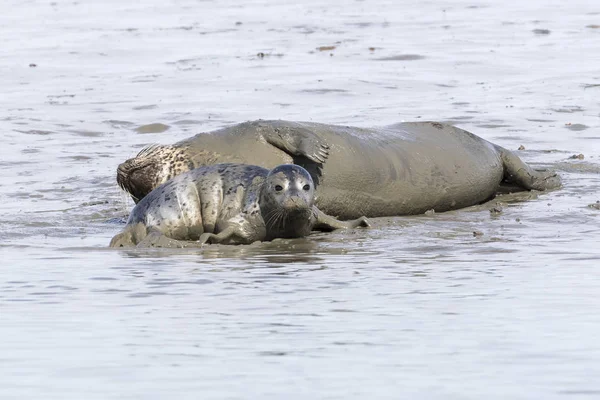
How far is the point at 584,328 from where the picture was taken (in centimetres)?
630

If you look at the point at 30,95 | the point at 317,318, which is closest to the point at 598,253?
the point at 317,318

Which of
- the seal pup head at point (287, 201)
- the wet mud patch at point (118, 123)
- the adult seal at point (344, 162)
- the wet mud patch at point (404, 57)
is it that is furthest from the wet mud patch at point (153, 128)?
the seal pup head at point (287, 201)

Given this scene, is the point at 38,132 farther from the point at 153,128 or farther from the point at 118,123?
the point at 153,128

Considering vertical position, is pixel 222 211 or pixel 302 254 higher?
pixel 222 211

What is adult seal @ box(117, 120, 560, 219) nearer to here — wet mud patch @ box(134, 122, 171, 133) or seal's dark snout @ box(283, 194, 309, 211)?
seal's dark snout @ box(283, 194, 309, 211)

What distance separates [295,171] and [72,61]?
38.1 feet

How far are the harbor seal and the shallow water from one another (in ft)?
0.52

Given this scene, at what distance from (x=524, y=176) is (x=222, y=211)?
10.4ft

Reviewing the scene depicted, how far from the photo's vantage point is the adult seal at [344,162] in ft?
33.5

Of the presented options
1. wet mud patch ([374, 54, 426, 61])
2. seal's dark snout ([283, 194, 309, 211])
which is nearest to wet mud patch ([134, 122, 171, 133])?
wet mud patch ([374, 54, 426, 61])

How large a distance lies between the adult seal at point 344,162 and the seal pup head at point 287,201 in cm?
82

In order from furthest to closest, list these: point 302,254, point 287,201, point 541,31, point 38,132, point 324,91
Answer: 1. point 541,31
2. point 324,91
3. point 38,132
4. point 287,201
5. point 302,254

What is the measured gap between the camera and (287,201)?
888 centimetres

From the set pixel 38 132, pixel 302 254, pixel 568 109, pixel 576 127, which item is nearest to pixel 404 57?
pixel 568 109
